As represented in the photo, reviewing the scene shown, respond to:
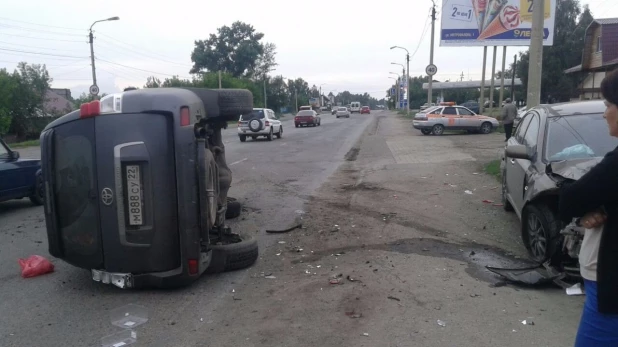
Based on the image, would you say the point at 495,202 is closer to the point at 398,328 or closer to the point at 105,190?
the point at 398,328

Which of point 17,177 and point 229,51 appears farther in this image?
point 229,51

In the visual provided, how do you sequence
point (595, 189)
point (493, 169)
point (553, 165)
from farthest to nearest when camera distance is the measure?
1. point (493, 169)
2. point (553, 165)
3. point (595, 189)

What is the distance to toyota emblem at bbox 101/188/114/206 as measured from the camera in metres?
5.21

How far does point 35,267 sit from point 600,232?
5952 mm

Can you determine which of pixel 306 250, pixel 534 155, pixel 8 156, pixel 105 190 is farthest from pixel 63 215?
pixel 8 156

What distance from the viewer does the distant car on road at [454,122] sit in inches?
1206

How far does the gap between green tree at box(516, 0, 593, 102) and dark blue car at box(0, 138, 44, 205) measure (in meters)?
52.9

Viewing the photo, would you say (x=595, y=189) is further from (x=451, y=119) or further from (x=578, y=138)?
(x=451, y=119)

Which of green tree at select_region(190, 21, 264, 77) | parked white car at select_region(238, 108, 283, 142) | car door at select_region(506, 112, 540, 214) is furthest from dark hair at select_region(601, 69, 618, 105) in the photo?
green tree at select_region(190, 21, 264, 77)

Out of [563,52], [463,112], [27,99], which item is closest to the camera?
[463,112]

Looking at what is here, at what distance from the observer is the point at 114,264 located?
5332 millimetres

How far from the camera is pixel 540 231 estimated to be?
19.5 feet

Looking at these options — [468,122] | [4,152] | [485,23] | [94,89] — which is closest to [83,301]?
[4,152]

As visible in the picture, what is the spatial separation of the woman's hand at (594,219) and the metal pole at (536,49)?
1164cm
